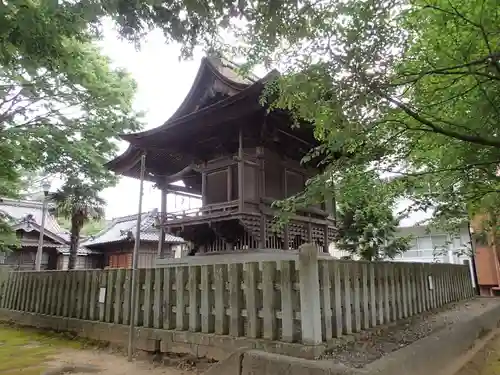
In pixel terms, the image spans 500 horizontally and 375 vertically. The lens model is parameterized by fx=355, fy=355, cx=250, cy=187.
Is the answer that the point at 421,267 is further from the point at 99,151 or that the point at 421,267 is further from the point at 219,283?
the point at 99,151

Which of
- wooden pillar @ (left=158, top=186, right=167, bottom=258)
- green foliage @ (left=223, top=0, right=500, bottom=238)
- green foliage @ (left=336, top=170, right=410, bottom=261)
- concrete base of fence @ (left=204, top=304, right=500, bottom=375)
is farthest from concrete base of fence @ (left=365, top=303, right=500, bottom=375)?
green foliage @ (left=336, top=170, right=410, bottom=261)

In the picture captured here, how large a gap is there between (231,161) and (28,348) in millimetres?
6104

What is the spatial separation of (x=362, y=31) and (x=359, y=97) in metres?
0.82

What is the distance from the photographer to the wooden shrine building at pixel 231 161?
879 cm

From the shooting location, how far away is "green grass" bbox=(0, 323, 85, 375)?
519 cm

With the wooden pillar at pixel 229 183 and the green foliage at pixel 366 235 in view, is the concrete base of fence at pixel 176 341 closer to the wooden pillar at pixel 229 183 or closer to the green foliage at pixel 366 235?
the wooden pillar at pixel 229 183

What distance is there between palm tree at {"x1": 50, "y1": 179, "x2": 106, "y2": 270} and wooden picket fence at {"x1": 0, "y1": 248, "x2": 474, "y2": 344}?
1044cm

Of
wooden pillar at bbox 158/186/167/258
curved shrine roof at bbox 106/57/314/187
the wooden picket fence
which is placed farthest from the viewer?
wooden pillar at bbox 158/186/167/258

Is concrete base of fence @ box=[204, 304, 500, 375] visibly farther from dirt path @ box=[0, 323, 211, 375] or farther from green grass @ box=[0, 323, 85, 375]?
green grass @ box=[0, 323, 85, 375]

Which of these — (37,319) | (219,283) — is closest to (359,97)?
(219,283)

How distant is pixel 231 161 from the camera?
9.86 m

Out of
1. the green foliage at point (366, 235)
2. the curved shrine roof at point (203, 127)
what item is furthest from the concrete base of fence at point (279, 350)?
the green foliage at point (366, 235)

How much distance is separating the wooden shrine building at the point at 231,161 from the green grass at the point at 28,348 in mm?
4145

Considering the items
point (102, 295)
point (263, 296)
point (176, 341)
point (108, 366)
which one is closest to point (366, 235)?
point (102, 295)
